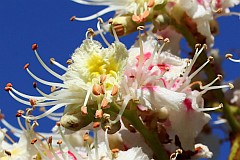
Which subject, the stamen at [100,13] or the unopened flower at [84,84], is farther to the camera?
the stamen at [100,13]

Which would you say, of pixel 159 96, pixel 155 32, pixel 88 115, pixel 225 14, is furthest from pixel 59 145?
pixel 225 14

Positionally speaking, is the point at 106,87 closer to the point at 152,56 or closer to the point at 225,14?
the point at 152,56

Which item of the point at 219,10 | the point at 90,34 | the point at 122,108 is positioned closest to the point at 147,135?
the point at 122,108

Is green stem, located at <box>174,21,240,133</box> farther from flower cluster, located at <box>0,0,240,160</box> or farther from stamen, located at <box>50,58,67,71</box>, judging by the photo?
stamen, located at <box>50,58,67,71</box>

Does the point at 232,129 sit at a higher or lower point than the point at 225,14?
lower

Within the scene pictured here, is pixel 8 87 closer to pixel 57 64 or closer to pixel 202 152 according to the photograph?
pixel 57 64

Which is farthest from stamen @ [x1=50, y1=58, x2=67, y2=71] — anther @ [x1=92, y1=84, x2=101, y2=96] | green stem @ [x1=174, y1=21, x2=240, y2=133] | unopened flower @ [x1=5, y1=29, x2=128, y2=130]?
green stem @ [x1=174, y1=21, x2=240, y2=133]

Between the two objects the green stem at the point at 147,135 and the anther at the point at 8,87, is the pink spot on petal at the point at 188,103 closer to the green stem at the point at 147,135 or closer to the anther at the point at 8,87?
the green stem at the point at 147,135

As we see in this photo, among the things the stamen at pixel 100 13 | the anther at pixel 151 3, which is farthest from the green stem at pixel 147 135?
the stamen at pixel 100 13
